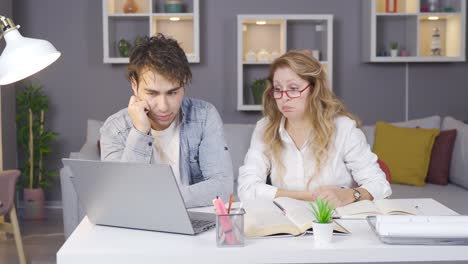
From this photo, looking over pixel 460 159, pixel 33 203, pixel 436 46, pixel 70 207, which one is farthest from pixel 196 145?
pixel 436 46

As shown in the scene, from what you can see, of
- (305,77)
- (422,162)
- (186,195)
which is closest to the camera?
(186,195)

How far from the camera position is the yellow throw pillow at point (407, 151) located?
4.68m

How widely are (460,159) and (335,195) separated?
2486 millimetres

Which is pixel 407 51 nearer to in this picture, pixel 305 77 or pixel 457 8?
pixel 457 8

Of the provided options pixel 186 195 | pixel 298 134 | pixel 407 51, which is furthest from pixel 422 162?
pixel 186 195

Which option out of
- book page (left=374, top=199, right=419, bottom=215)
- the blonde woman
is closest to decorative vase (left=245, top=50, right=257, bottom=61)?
the blonde woman

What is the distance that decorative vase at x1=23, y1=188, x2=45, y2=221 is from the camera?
5605mm

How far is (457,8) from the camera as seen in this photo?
18.5 feet

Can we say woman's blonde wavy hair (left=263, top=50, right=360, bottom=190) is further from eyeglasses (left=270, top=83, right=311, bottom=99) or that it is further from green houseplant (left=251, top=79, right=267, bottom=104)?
green houseplant (left=251, top=79, right=267, bottom=104)

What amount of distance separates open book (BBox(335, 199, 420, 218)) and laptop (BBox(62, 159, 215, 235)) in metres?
0.38

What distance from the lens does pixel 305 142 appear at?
284 cm

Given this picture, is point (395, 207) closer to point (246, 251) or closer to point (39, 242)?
point (246, 251)

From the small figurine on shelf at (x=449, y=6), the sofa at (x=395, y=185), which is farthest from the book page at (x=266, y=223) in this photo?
the small figurine on shelf at (x=449, y=6)

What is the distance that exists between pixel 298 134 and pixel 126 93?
128 inches
